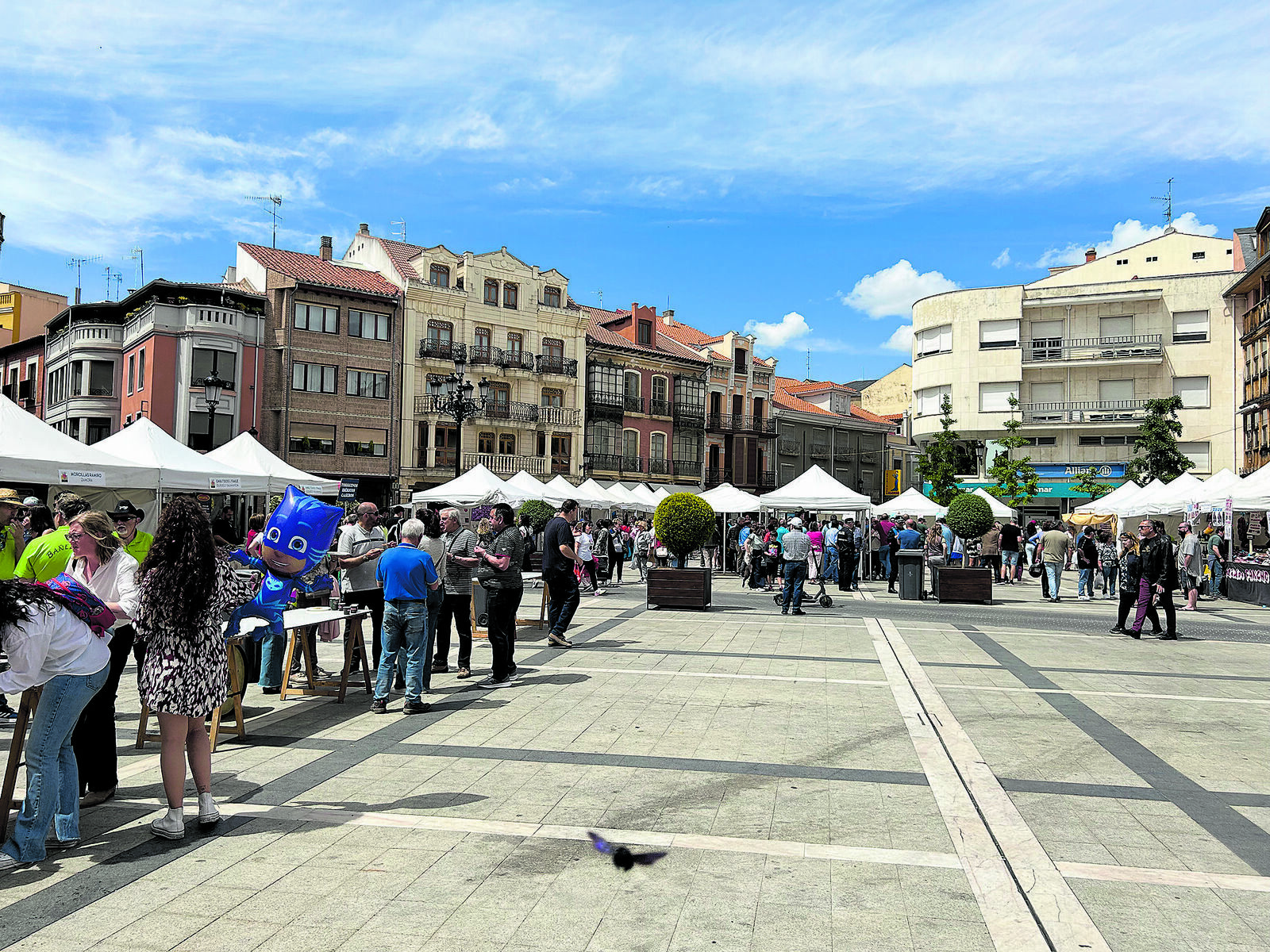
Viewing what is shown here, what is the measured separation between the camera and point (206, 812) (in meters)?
4.82

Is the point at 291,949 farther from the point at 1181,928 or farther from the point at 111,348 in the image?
the point at 111,348

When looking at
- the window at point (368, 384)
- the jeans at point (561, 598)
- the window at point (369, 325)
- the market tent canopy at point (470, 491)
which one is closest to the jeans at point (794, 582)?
the jeans at point (561, 598)

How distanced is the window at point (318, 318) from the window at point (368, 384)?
2.01 m

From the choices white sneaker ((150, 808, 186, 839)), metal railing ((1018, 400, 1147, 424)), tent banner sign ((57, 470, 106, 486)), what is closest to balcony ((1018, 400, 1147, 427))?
metal railing ((1018, 400, 1147, 424))

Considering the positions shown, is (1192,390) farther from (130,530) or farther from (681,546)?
(130,530)

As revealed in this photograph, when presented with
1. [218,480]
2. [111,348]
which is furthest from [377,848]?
[111,348]

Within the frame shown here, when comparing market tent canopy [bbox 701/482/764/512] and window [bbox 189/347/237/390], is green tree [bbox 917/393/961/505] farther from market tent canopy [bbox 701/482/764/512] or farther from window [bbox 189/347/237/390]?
window [bbox 189/347/237/390]

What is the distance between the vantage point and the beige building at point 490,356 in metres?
43.7

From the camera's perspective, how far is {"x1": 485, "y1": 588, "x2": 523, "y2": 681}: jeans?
9211 millimetres

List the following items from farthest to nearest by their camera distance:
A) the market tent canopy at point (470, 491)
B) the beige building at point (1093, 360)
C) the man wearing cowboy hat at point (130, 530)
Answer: the beige building at point (1093, 360) < the market tent canopy at point (470, 491) < the man wearing cowboy hat at point (130, 530)

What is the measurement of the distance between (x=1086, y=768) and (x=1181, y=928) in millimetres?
2652

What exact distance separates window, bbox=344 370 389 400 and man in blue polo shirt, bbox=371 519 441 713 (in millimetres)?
35196

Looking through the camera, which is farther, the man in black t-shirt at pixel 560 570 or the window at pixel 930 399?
the window at pixel 930 399

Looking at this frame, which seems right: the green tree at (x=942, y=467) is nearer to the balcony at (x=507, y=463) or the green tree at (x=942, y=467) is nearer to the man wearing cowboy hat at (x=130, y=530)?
the balcony at (x=507, y=463)
